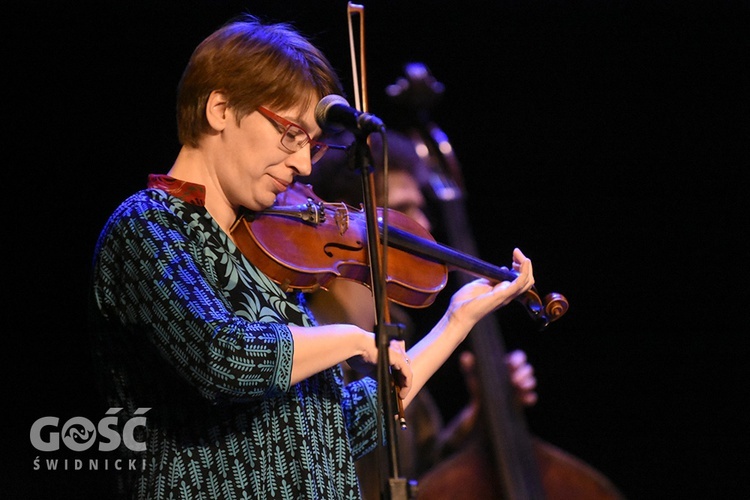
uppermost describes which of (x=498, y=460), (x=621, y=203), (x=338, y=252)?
(x=621, y=203)

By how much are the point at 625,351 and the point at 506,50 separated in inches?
54.1

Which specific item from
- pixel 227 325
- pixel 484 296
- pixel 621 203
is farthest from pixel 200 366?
pixel 621 203

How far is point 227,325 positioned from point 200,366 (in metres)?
0.07

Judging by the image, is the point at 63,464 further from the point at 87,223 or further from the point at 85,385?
the point at 87,223

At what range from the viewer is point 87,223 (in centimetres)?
271

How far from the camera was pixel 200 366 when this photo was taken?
125 centimetres

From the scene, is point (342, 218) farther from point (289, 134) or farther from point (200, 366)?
point (200, 366)

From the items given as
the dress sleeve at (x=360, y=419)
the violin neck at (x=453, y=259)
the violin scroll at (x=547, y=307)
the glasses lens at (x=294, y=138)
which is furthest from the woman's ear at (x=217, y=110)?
the violin scroll at (x=547, y=307)

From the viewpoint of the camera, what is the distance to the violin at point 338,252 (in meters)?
1.55

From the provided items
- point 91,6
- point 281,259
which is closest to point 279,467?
point 281,259

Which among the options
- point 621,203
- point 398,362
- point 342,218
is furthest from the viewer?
point 621,203

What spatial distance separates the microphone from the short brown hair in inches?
3.8

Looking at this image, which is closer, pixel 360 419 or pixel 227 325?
pixel 227 325

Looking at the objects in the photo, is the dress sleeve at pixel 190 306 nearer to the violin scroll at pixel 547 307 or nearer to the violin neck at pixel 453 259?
the violin neck at pixel 453 259
